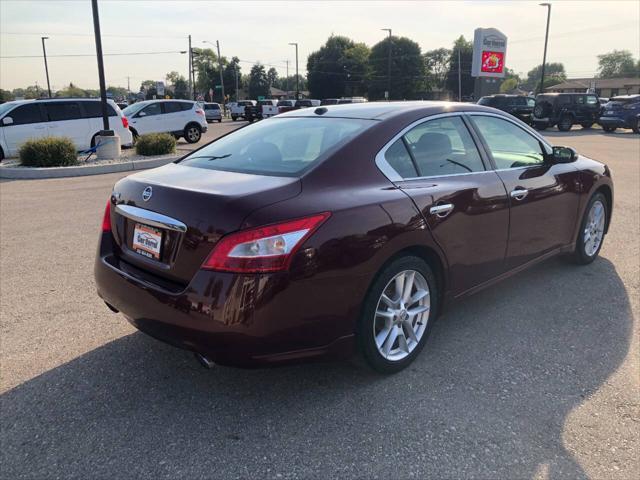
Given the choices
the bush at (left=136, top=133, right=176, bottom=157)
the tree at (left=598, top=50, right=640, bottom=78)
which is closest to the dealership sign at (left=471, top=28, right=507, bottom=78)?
the bush at (left=136, top=133, right=176, bottom=157)

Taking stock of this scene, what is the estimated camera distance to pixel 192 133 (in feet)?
66.3

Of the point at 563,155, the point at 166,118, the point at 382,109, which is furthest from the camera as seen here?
the point at 166,118

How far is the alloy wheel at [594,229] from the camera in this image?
16.3 ft

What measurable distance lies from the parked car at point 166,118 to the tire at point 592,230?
1702 centimetres

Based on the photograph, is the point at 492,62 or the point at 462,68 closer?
the point at 492,62

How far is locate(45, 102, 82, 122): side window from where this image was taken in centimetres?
1432

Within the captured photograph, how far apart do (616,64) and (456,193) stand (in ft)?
524

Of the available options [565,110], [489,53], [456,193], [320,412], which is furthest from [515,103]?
[320,412]

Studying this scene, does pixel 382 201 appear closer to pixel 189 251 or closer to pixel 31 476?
pixel 189 251

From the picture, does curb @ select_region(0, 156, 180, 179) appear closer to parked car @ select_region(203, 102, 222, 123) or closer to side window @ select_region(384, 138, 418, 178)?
side window @ select_region(384, 138, 418, 178)

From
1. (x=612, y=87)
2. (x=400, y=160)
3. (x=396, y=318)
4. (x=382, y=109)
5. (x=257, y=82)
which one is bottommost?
(x=396, y=318)

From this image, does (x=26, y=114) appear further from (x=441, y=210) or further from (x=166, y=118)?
(x=441, y=210)

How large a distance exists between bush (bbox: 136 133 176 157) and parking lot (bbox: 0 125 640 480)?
10.6 meters

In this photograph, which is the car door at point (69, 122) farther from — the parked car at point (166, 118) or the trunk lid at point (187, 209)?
the trunk lid at point (187, 209)
